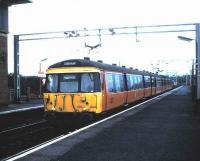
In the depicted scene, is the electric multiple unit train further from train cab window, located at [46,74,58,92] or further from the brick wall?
the brick wall

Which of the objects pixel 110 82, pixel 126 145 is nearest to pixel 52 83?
pixel 110 82

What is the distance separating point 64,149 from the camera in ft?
34.8

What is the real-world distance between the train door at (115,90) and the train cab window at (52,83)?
261 centimetres

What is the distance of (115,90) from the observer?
23.4 m

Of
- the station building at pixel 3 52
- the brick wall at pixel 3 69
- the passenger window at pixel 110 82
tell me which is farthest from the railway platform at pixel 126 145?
the station building at pixel 3 52

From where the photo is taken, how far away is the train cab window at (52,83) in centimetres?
1978

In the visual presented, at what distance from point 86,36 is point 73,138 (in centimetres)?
2438

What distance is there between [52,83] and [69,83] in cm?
80

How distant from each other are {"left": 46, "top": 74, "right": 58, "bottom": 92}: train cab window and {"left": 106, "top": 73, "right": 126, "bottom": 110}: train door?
261cm

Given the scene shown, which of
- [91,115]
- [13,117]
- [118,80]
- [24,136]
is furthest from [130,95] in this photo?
[24,136]

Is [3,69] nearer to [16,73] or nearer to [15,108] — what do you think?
[16,73]

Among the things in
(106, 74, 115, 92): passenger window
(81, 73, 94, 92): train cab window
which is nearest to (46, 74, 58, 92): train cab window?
(81, 73, 94, 92): train cab window

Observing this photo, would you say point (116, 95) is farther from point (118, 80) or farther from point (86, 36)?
point (86, 36)

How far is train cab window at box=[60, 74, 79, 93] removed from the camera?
19.5 meters
